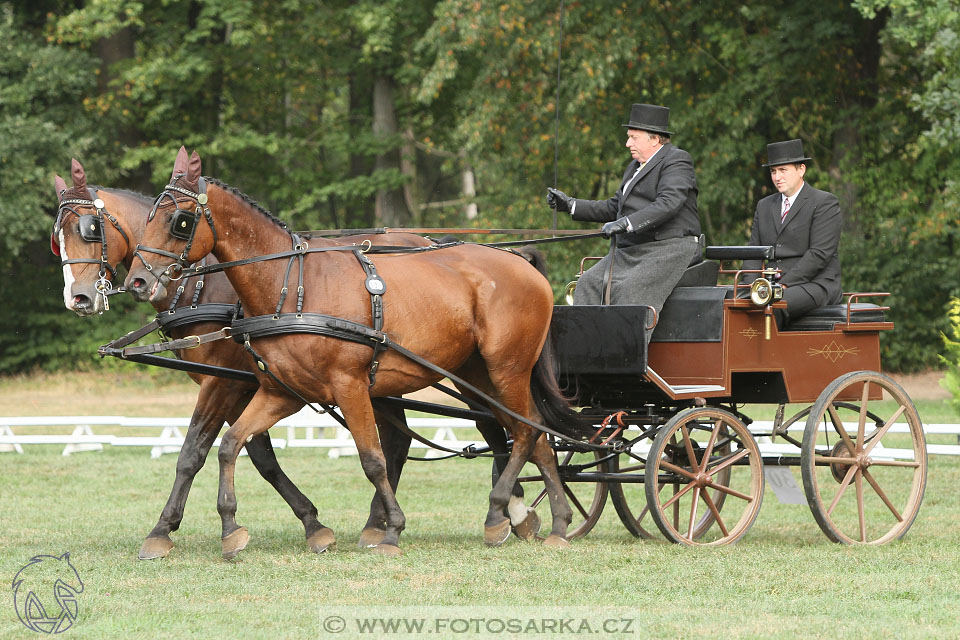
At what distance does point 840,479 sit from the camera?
25.9ft

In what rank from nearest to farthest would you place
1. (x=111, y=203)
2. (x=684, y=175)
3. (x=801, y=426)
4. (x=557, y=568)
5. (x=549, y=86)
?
(x=557, y=568) → (x=111, y=203) → (x=684, y=175) → (x=801, y=426) → (x=549, y=86)

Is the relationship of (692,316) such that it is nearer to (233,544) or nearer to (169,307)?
(233,544)

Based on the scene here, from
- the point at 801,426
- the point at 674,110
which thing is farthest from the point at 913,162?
the point at 801,426

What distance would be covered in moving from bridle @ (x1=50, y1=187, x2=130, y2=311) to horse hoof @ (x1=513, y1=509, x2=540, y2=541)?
2893 mm

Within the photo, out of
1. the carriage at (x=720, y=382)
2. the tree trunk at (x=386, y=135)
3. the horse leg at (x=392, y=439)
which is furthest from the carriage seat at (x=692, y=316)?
the tree trunk at (x=386, y=135)

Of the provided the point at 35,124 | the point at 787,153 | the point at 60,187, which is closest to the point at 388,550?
the point at 60,187

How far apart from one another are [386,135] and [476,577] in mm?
20432

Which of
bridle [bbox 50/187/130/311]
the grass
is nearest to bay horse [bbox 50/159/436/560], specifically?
bridle [bbox 50/187/130/311]

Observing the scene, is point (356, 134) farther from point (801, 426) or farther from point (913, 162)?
point (801, 426)

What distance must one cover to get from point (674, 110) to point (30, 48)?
1185 cm

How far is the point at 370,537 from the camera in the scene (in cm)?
735

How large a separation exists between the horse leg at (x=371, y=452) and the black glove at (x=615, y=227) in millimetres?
1727

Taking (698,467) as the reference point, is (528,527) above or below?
below

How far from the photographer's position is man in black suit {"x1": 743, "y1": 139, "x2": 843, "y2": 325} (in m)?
7.82
